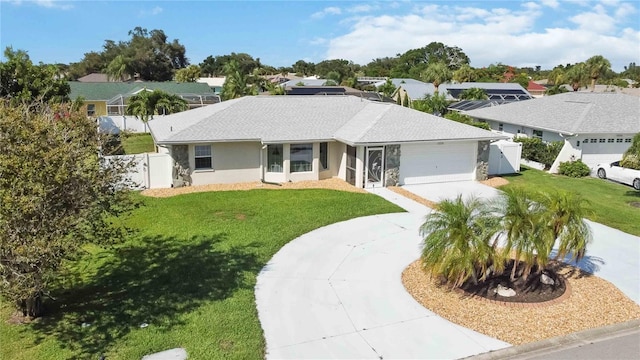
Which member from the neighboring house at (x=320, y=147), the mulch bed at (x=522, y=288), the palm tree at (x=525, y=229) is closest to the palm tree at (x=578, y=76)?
the neighboring house at (x=320, y=147)

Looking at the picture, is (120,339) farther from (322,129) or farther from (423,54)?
(423,54)

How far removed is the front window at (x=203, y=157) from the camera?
68.7 feet

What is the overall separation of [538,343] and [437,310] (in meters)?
2.01

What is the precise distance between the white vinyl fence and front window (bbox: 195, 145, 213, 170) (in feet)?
3.71

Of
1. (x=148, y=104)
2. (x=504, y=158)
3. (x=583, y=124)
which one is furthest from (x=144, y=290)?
(x=148, y=104)

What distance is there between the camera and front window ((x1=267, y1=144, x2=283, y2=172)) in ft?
71.2

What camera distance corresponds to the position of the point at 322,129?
73.5ft

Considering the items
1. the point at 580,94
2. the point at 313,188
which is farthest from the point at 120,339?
the point at 580,94

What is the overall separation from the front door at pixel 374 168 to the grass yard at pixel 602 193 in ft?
20.1

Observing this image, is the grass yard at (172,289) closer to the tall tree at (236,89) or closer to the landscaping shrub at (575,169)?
the landscaping shrub at (575,169)

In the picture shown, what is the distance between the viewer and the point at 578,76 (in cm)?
5928

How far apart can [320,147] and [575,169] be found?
536 inches

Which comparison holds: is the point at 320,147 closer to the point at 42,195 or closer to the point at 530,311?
the point at 530,311

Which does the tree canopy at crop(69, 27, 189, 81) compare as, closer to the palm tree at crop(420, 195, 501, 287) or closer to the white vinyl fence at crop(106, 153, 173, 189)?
the white vinyl fence at crop(106, 153, 173, 189)
